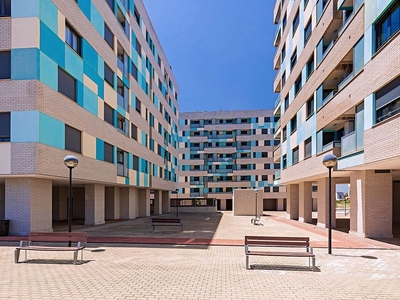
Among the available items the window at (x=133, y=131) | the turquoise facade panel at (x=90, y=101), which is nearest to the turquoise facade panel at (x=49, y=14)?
the turquoise facade panel at (x=90, y=101)

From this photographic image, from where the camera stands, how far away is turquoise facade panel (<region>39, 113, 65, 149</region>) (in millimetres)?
14578

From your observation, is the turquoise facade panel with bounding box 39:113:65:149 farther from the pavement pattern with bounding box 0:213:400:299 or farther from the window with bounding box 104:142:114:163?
the window with bounding box 104:142:114:163

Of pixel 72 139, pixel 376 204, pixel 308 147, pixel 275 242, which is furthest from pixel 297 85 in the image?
pixel 275 242

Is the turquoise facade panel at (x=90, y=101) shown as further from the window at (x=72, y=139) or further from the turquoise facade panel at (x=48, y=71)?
the turquoise facade panel at (x=48, y=71)

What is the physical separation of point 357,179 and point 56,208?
24255 mm

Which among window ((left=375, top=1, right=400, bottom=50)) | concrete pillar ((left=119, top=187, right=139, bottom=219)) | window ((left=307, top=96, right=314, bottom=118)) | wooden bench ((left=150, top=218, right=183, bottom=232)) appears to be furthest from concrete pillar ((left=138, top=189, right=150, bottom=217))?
window ((left=375, top=1, right=400, bottom=50))

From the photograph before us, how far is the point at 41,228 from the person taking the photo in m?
15.9

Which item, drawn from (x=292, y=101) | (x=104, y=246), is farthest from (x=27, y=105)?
(x=292, y=101)

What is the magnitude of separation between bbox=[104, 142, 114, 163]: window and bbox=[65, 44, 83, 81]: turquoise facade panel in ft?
18.7

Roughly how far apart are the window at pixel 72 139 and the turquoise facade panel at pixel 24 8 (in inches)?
229

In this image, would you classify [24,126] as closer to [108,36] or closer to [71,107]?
[71,107]

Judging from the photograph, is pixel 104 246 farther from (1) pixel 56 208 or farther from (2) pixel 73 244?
(1) pixel 56 208

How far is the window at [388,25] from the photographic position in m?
12.5

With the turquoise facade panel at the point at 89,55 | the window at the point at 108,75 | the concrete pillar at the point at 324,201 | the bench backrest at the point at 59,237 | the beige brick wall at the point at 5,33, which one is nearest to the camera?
the bench backrest at the point at 59,237
